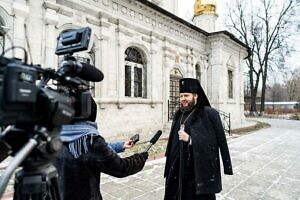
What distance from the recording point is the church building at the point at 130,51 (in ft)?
24.2

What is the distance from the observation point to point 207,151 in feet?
10.0

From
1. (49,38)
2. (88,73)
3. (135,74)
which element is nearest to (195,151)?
(88,73)

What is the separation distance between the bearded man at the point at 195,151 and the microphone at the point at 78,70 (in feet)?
5.91

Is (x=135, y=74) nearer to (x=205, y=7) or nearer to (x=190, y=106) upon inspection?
Result: (x=190, y=106)

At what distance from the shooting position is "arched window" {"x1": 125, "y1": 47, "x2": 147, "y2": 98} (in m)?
10.7

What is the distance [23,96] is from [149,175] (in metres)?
4.93

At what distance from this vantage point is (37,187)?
3.51 ft

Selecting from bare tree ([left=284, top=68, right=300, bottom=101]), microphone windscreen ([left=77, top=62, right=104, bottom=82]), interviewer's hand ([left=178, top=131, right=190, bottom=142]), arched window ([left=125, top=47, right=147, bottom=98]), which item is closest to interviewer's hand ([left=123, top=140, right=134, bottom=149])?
microphone windscreen ([left=77, top=62, right=104, bottom=82])

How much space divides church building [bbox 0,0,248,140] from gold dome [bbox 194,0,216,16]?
13.0ft

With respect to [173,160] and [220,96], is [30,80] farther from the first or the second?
[220,96]

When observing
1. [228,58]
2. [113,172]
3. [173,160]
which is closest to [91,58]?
[173,160]

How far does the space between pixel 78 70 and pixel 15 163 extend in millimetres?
560

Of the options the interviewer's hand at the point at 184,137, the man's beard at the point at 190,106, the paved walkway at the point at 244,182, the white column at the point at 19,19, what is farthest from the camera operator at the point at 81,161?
the white column at the point at 19,19

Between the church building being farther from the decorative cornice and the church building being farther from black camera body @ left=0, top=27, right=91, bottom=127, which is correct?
black camera body @ left=0, top=27, right=91, bottom=127
